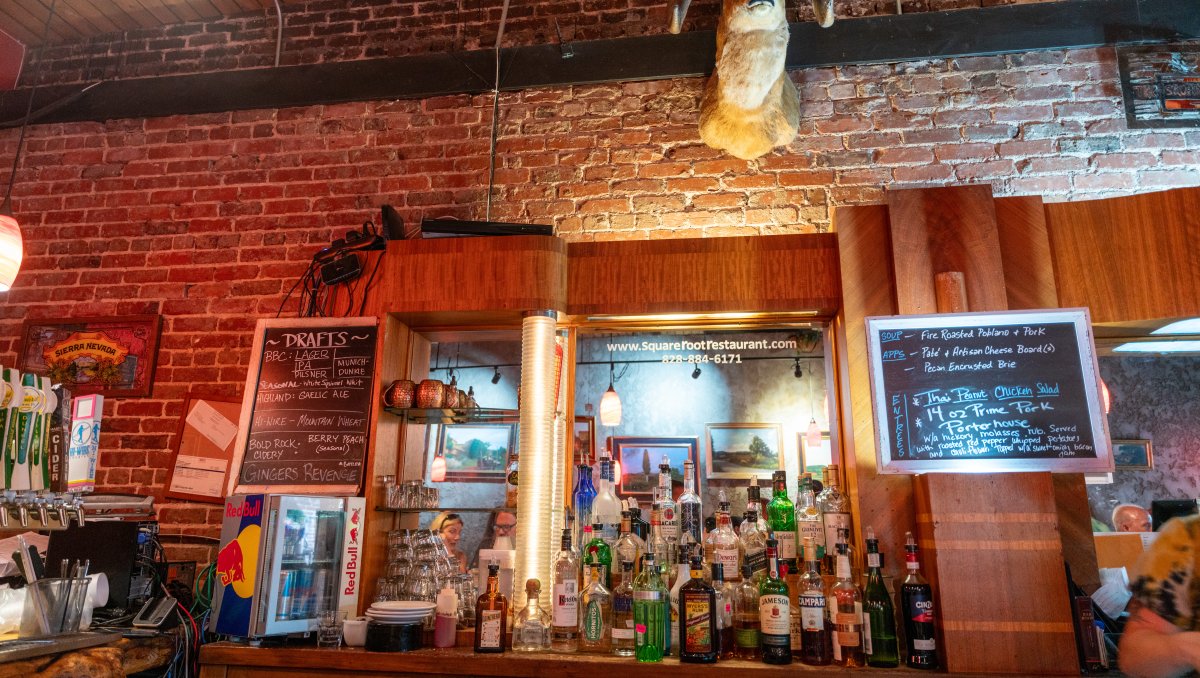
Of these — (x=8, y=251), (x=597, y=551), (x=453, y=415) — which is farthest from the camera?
(x=453, y=415)

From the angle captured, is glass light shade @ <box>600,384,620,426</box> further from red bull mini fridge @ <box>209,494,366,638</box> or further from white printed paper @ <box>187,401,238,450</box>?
white printed paper @ <box>187,401,238,450</box>

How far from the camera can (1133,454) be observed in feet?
10.9

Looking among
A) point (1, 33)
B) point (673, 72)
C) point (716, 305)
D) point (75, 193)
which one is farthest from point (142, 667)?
point (1, 33)

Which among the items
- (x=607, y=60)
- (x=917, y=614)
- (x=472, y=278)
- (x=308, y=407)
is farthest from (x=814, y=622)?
(x=607, y=60)

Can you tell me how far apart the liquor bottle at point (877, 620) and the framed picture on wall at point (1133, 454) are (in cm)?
162

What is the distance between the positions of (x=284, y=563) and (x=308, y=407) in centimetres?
68

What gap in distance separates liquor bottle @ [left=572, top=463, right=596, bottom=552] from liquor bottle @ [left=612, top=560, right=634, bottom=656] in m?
0.32

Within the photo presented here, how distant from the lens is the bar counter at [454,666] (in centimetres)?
221

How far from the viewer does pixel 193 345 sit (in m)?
3.68

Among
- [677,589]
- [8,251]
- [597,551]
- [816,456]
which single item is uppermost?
[8,251]

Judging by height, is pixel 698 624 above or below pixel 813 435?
below

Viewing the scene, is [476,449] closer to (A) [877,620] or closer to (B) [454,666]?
(B) [454,666]

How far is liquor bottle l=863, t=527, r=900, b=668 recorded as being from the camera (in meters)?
2.28

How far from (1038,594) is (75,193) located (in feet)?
16.1
